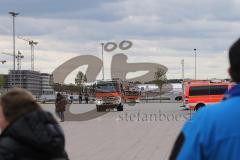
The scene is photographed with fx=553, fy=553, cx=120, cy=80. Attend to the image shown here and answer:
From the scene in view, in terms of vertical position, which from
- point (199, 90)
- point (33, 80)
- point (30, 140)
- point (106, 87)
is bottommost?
point (30, 140)

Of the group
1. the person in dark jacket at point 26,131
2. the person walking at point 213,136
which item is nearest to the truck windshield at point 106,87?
the person in dark jacket at point 26,131

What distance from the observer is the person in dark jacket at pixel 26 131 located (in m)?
3.36

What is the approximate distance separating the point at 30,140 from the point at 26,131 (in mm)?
61

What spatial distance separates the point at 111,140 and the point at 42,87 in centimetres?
10898

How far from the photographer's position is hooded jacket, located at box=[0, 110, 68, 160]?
3.35 metres

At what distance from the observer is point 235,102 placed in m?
2.63

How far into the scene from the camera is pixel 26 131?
3.37 meters

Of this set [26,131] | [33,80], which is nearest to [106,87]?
[26,131]

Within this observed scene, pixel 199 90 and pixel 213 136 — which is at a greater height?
pixel 199 90

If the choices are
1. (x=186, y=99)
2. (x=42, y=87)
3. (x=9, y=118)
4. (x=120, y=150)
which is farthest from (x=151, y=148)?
(x=42, y=87)

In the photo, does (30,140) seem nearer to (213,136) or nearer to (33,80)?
(213,136)
